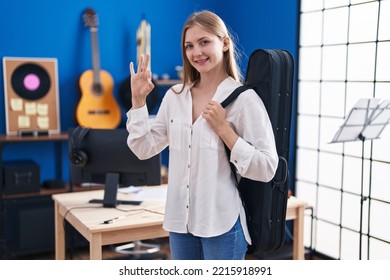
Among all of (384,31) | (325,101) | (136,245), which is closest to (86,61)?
(136,245)

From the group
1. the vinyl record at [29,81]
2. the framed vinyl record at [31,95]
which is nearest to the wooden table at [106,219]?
the framed vinyl record at [31,95]

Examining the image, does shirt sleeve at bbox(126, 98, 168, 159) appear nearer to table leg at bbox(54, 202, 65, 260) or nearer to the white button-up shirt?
the white button-up shirt

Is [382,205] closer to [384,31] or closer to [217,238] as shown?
[384,31]

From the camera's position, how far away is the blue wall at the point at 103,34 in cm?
380

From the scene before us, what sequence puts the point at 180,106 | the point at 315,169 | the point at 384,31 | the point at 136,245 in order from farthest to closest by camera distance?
1. the point at 315,169
2. the point at 136,245
3. the point at 384,31
4. the point at 180,106

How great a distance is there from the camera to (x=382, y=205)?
129 inches

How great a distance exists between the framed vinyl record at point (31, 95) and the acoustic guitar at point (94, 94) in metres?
0.21

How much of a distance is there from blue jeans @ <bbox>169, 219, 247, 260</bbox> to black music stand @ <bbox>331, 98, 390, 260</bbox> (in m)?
1.39

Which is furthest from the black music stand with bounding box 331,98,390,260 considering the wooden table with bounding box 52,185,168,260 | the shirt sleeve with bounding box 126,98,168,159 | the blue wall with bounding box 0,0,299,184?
the shirt sleeve with bounding box 126,98,168,159

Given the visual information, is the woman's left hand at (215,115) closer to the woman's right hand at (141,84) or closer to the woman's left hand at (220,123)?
the woman's left hand at (220,123)

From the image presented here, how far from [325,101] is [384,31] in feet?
2.40

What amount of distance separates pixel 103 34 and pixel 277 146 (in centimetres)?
280

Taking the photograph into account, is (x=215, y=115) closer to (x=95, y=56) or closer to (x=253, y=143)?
(x=253, y=143)
